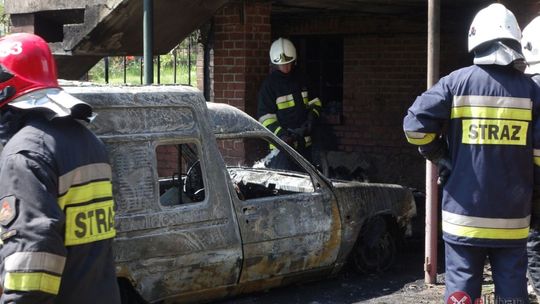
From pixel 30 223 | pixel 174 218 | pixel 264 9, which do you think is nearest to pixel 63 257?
pixel 30 223

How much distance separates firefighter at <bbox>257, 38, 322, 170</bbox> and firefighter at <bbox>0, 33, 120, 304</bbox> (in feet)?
17.5

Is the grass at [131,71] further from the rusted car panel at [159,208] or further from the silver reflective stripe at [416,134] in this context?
the silver reflective stripe at [416,134]

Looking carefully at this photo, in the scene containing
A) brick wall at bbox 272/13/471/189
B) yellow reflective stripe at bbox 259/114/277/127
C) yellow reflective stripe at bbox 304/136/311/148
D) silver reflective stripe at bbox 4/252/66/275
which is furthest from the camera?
brick wall at bbox 272/13/471/189

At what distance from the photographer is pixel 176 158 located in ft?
22.0

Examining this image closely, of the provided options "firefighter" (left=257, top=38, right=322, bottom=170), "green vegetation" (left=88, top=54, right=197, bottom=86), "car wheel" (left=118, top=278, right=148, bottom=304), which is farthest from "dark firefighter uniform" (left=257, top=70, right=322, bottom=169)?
"green vegetation" (left=88, top=54, right=197, bottom=86)

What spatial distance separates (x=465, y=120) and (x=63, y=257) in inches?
91.5

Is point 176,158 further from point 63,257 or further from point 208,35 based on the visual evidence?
point 63,257

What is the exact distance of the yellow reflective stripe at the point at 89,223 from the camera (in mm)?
2826

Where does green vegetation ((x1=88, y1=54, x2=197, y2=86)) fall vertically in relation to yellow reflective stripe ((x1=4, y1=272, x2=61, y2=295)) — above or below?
above

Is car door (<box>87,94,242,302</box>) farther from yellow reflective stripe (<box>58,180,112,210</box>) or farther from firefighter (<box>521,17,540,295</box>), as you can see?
yellow reflective stripe (<box>58,180,112,210</box>)

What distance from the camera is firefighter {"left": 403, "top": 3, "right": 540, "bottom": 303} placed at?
4176mm

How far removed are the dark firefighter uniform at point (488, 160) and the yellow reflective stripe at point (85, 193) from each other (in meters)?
1.91

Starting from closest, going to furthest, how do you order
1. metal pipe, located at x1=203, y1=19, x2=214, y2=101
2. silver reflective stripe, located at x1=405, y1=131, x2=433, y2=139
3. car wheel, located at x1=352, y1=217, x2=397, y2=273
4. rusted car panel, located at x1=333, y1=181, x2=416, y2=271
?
1. silver reflective stripe, located at x1=405, y1=131, x2=433, y2=139
2. rusted car panel, located at x1=333, y1=181, x2=416, y2=271
3. car wheel, located at x1=352, y1=217, x2=397, y2=273
4. metal pipe, located at x1=203, y1=19, x2=214, y2=101

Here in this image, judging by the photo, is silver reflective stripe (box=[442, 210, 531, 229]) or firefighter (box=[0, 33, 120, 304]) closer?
firefighter (box=[0, 33, 120, 304])
